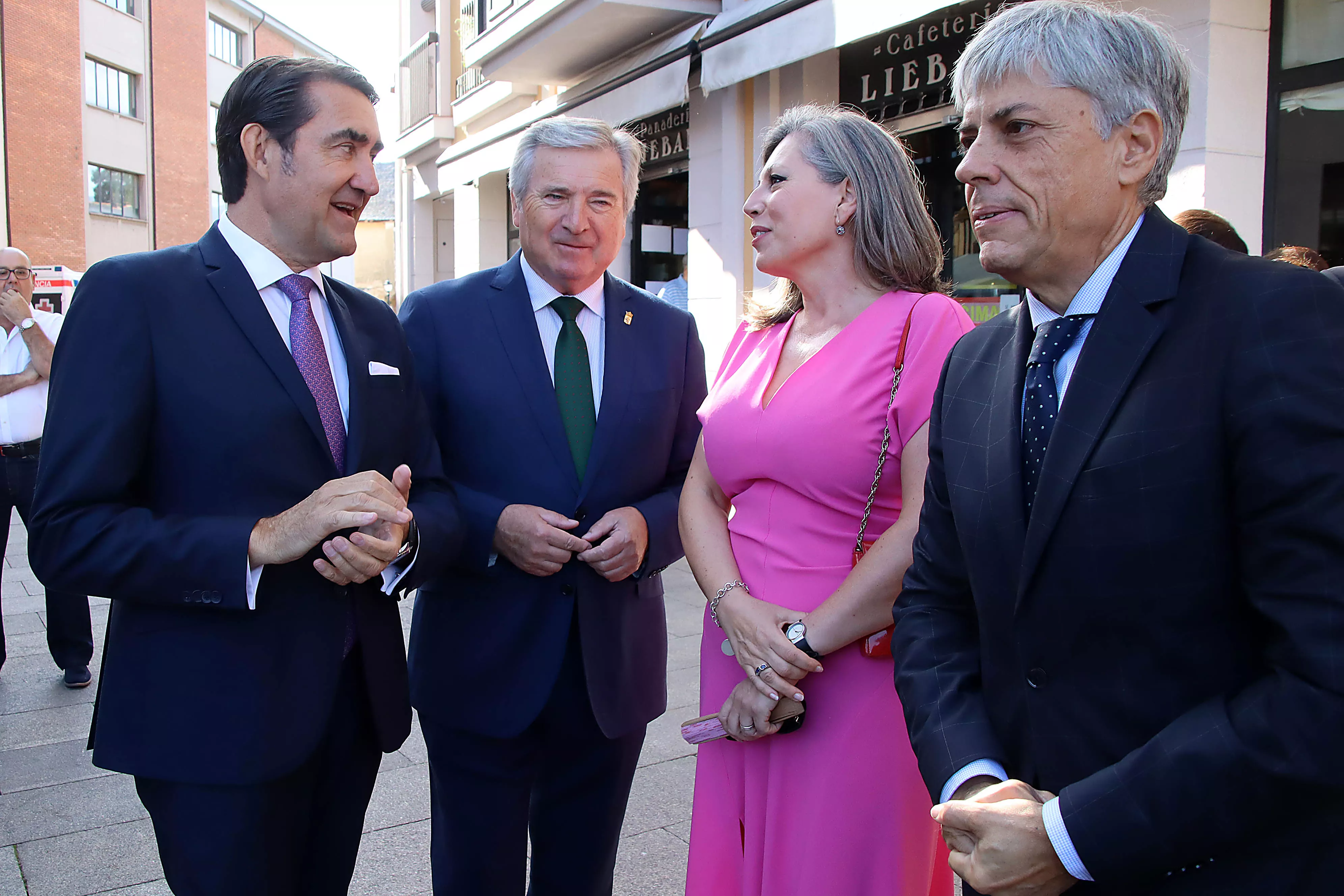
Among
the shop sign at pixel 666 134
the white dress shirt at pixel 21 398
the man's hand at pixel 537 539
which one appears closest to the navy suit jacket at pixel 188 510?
the man's hand at pixel 537 539

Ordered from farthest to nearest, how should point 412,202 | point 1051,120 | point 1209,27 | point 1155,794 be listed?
1. point 412,202
2. point 1209,27
3. point 1051,120
4. point 1155,794

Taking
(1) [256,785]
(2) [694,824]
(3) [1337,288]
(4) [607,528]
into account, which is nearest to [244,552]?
(1) [256,785]

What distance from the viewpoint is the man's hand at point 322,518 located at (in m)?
1.75

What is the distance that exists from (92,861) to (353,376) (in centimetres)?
230

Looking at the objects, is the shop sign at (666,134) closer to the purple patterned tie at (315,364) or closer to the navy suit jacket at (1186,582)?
the purple patterned tie at (315,364)

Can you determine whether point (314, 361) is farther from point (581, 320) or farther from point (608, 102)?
point (608, 102)

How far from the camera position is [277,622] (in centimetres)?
190


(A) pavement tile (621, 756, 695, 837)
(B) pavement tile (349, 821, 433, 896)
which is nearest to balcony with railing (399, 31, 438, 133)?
(A) pavement tile (621, 756, 695, 837)

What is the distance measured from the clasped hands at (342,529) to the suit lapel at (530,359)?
2.13 feet

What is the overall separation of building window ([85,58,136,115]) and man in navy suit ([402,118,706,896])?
36191mm

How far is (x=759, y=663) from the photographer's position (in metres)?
2.06

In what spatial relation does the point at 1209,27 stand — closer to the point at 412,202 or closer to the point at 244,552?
the point at 244,552

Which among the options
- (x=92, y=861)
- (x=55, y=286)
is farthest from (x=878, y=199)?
(x=55, y=286)

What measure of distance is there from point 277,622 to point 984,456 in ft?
4.49
